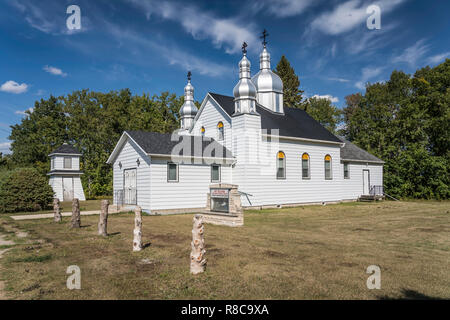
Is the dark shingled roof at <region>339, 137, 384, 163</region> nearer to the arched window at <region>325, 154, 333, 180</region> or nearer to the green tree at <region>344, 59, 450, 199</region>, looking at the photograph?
the arched window at <region>325, 154, 333, 180</region>

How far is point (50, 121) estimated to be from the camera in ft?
158

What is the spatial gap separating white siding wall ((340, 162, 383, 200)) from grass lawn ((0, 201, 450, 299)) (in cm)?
1551

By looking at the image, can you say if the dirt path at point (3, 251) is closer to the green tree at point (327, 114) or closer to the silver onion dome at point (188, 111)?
the silver onion dome at point (188, 111)

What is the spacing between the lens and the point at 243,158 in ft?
71.0

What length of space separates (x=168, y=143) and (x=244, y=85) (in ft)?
20.4

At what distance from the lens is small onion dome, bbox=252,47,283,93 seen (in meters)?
26.5

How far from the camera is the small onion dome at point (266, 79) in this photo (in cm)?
2650

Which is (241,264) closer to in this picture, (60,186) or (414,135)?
(60,186)

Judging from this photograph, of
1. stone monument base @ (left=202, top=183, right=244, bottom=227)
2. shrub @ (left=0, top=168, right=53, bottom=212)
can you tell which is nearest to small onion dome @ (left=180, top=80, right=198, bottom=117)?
shrub @ (left=0, top=168, right=53, bottom=212)

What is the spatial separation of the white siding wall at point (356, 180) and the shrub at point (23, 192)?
74.6 ft

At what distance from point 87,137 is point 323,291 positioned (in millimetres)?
45149

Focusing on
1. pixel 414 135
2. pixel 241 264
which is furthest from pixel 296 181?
pixel 241 264
